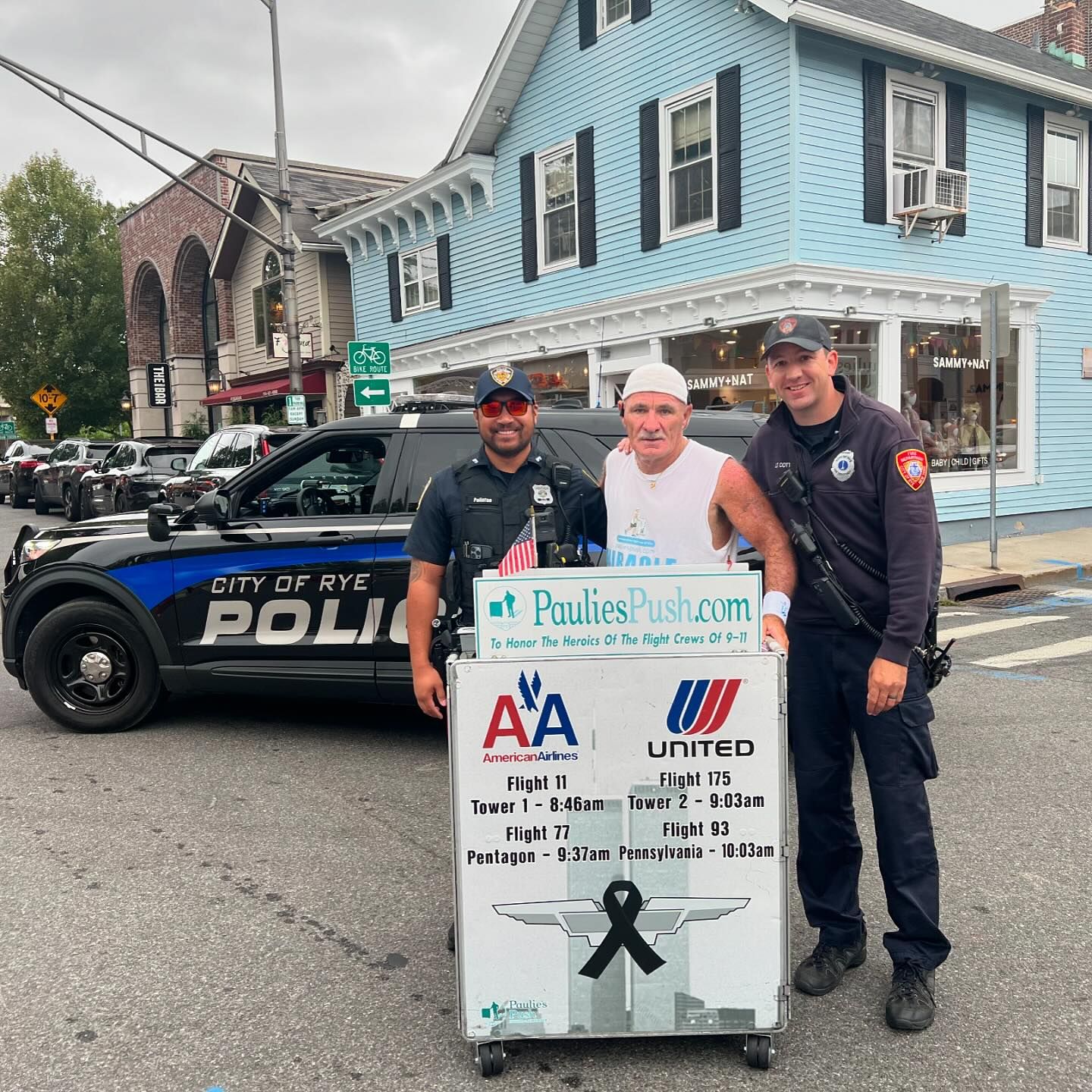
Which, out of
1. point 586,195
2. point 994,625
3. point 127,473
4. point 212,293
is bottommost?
point 994,625

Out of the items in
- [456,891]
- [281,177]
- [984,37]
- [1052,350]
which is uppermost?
[984,37]

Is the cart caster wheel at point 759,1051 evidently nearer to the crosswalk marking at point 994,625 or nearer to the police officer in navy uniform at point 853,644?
the police officer in navy uniform at point 853,644

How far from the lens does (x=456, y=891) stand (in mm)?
2691

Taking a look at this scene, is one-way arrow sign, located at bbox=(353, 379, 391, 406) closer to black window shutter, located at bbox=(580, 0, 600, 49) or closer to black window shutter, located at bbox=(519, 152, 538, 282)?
black window shutter, located at bbox=(519, 152, 538, 282)

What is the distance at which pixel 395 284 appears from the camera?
2048 centimetres

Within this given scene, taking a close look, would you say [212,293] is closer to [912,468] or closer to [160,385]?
[160,385]

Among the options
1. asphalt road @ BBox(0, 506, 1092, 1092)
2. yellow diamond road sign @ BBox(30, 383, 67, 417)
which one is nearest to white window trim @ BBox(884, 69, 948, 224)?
asphalt road @ BBox(0, 506, 1092, 1092)

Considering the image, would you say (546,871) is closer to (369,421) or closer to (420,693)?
(420,693)

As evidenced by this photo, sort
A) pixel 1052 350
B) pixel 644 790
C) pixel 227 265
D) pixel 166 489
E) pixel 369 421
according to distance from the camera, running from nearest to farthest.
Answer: pixel 644 790 → pixel 369 421 → pixel 166 489 → pixel 1052 350 → pixel 227 265

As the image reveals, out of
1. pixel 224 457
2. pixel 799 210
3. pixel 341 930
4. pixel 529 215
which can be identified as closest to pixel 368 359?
pixel 224 457

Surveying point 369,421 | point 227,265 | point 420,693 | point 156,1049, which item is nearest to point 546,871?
point 420,693

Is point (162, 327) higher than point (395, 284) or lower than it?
higher

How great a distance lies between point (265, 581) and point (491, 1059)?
3407 mm

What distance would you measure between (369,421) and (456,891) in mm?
3322
